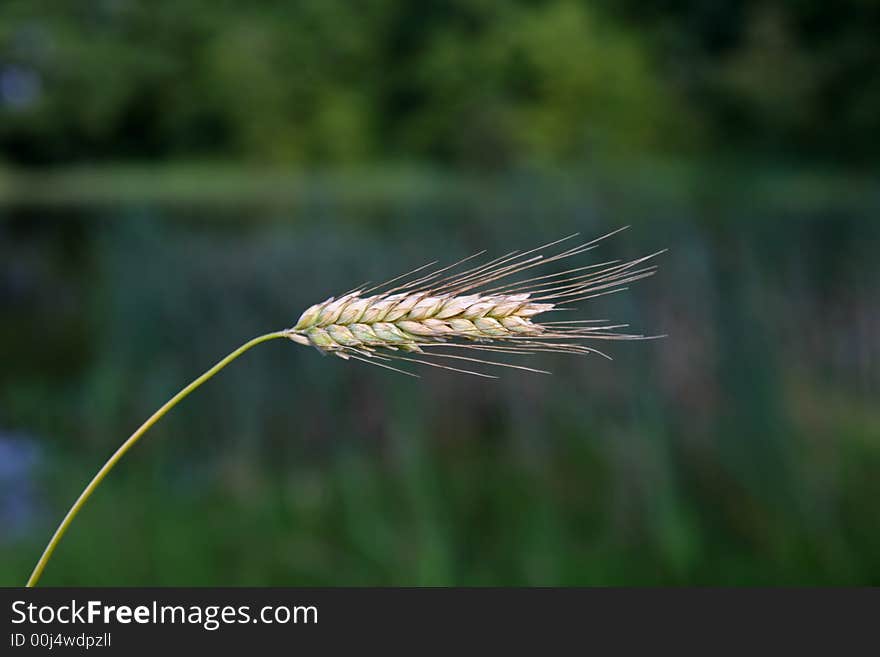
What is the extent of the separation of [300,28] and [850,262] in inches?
505

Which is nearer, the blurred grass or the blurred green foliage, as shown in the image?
the blurred grass

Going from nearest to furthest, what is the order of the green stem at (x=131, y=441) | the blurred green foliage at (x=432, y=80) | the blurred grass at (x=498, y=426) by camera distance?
the green stem at (x=131, y=441) → the blurred grass at (x=498, y=426) → the blurred green foliage at (x=432, y=80)

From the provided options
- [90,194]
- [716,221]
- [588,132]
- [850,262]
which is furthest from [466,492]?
[588,132]

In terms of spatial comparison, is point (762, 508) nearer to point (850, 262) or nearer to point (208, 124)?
point (850, 262)

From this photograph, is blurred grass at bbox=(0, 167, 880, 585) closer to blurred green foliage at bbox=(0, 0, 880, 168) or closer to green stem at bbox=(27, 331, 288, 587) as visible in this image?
green stem at bbox=(27, 331, 288, 587)

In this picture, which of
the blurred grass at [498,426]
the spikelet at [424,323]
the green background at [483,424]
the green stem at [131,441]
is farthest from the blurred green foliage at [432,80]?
the green stem at [131,441]

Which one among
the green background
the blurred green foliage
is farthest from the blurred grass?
the blurred green foliage

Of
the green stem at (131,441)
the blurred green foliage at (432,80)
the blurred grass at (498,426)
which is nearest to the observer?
the green stem at (131,441)

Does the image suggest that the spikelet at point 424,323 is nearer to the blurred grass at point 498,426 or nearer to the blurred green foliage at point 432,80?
the blurred grass at point 498,426

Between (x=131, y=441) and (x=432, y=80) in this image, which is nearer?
(x=131, y=441)

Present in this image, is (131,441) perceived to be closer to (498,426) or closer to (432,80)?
(498,426)

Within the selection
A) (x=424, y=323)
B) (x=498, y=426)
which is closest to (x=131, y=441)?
(x=424, y=323)

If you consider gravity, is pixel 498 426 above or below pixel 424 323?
above

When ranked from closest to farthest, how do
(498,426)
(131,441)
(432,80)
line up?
1. (131,441)
2. (498,426)
3. (432,80)
